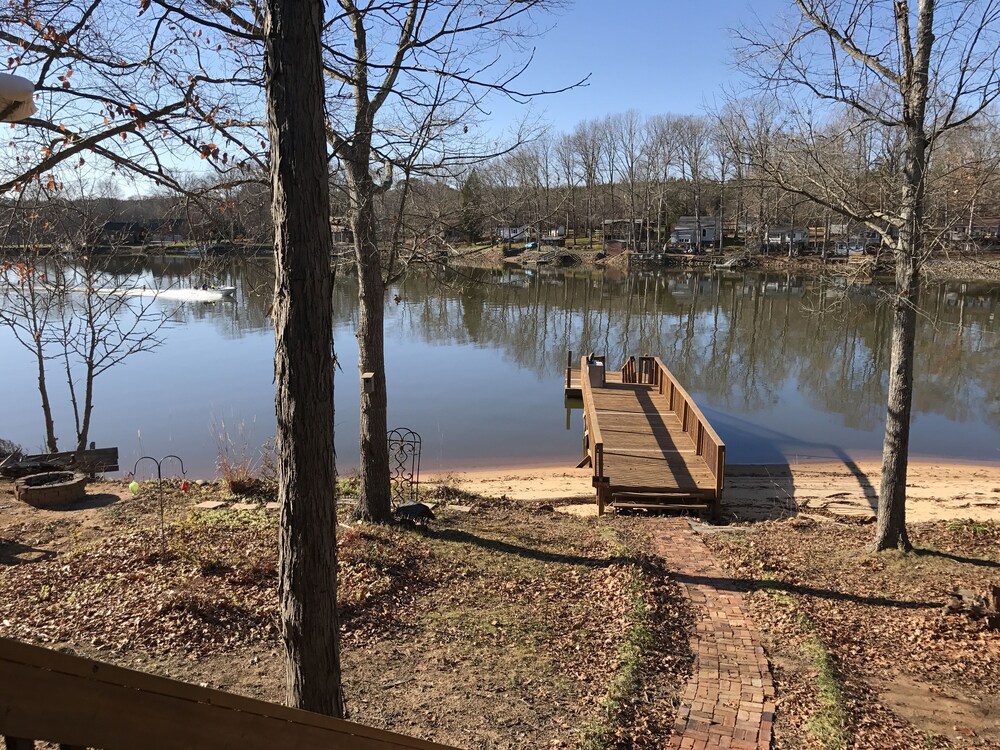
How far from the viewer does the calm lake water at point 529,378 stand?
17.6 meters

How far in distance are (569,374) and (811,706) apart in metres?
18.3

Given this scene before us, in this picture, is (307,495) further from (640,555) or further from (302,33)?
(640,555)

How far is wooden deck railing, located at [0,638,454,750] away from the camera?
134cm

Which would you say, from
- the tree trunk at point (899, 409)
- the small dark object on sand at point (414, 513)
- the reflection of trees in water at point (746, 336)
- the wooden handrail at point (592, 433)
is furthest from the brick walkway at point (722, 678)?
the reflection of trees in water at point (746, 336)

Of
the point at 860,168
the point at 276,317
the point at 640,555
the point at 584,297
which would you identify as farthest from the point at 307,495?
the point at 584,297

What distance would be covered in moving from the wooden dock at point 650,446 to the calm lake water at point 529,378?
5.68 feet

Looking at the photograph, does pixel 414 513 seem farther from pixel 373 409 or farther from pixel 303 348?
pixel 303 348

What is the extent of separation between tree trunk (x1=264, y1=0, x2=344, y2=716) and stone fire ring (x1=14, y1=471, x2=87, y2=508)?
24.8 feet

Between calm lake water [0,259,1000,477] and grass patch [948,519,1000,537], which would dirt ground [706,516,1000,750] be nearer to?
grass patch [948,519,1000,537]

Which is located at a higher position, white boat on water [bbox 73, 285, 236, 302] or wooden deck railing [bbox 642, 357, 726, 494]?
white boat on water [bbox 73, 285, 236, 302]

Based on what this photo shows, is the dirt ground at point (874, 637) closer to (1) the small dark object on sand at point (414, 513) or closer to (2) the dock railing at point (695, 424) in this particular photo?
(2) the dock railing at point (695, 424)

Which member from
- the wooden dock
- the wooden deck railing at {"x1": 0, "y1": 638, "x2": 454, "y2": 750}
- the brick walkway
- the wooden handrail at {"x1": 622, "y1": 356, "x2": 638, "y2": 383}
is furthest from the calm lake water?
the wooden deck railing at {"x1": 0, "y1": 638, "x2": 454, "y2": 750}

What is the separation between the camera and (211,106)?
5043mm

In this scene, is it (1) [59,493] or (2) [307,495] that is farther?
(1) [59,493]
